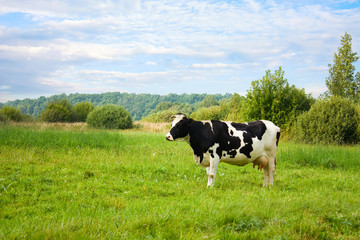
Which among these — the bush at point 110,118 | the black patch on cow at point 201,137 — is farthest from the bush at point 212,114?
the black patch on cow at point 201,137

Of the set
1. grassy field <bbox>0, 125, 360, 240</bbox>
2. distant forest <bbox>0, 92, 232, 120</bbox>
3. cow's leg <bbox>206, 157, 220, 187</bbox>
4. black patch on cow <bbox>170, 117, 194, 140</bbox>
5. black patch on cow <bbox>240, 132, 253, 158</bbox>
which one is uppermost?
distant forest <bbox>0, 92, 232, 120</bbox>

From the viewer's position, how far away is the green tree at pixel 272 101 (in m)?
23.9

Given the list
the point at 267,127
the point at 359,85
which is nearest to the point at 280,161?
the point at 267,127

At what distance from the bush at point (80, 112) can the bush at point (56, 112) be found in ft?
4.62

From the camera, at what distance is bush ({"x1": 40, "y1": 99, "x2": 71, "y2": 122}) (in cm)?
4254

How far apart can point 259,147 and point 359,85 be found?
31849 mm

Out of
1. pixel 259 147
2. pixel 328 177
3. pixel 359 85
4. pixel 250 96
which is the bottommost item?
pixel 328 177

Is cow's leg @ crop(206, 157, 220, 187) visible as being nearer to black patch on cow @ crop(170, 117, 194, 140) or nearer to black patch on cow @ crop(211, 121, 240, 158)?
black patch on cow @ crop(211, 121, 240, 158)

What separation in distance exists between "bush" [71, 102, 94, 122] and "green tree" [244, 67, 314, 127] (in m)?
32.5

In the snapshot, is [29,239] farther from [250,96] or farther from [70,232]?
[250,96]

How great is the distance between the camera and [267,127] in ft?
31.9

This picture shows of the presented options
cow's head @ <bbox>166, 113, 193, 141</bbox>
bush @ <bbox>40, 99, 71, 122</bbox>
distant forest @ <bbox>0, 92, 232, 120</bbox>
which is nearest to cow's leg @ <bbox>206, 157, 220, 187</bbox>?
cow's head @ <bbox>166, 113, 193, 141</bbox>

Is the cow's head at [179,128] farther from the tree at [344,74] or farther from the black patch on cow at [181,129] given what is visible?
the tree at [344,74]

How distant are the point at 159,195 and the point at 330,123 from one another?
17117 mm
